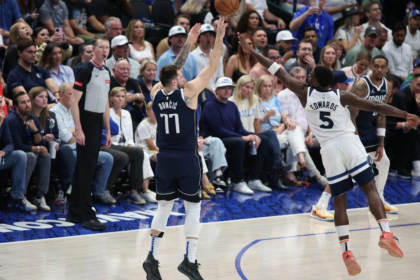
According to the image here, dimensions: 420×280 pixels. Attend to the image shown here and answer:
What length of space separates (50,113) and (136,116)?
1.57 meters

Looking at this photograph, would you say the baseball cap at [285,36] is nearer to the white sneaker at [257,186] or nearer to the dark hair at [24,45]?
the white sneaker at [257,186]

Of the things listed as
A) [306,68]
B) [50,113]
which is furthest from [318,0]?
[50,113]

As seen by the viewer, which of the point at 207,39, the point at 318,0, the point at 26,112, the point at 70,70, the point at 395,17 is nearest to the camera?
the point at 26,112

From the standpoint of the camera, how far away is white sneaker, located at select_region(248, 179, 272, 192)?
10.6 metres

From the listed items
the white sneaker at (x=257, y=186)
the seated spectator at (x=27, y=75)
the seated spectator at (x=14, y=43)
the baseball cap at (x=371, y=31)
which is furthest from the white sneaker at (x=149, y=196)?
the baseball cap at (x=371, y=31)

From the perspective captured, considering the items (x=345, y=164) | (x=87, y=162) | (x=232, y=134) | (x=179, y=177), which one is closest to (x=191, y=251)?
(x=179, y=177)

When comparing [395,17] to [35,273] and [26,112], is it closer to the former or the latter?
[26,112]

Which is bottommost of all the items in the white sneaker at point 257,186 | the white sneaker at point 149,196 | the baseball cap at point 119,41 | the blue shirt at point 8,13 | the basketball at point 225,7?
the white sneaker at point 257,186

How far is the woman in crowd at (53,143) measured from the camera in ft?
29.9

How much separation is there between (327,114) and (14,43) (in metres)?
5.48

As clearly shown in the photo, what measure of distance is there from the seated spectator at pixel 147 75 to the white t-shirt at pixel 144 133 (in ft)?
2.49

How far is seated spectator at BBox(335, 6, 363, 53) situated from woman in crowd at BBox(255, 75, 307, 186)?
330cm

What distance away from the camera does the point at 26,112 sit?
29.3 feet

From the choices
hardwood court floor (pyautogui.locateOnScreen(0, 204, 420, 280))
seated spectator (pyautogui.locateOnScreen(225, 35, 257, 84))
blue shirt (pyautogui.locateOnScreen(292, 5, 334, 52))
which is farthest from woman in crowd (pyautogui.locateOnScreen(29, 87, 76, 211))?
blue shirt (pyautogui.locateOnScreen(292, 5, 334, 52))
